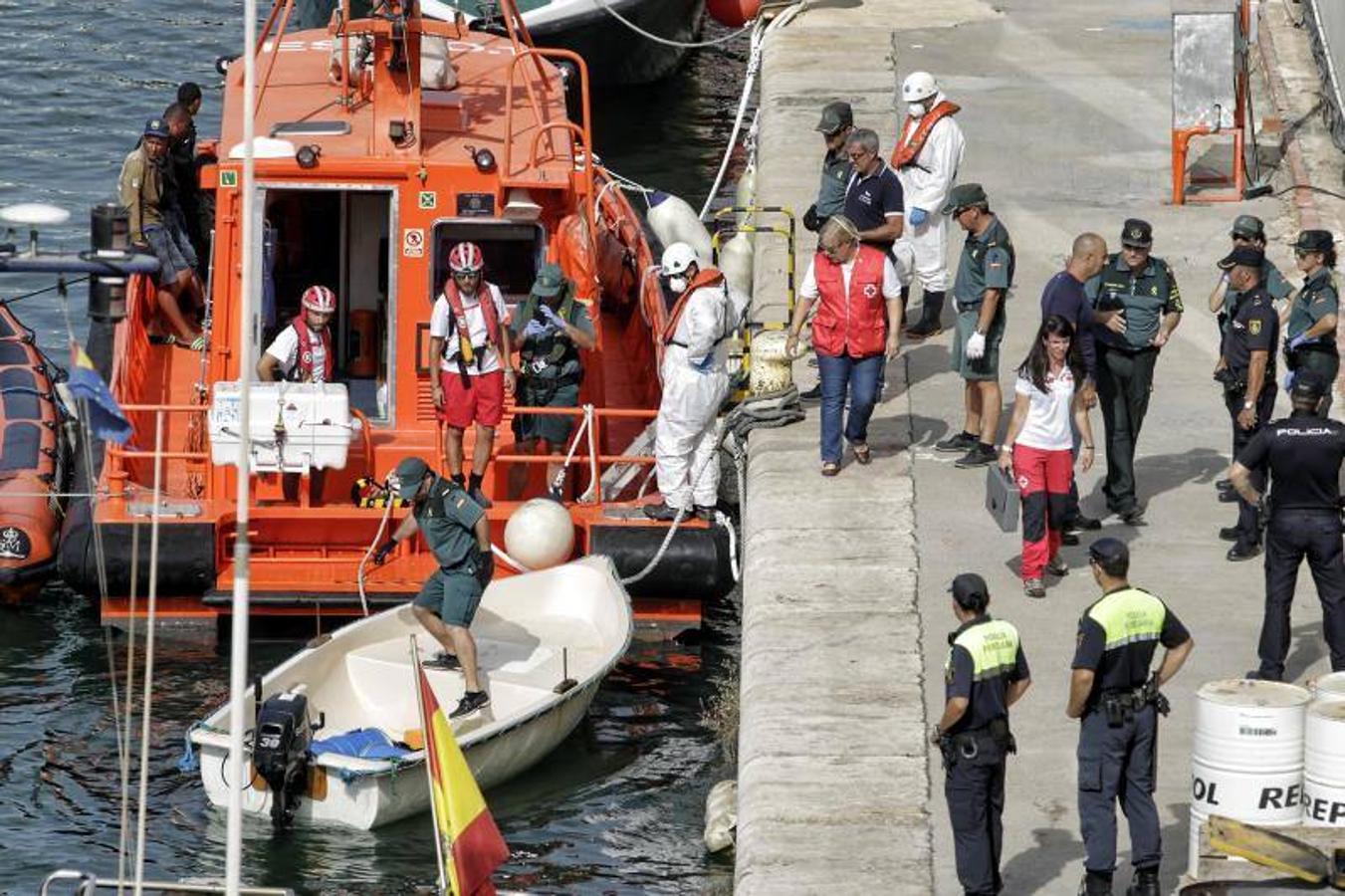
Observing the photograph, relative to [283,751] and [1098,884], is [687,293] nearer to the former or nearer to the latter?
[283,751]

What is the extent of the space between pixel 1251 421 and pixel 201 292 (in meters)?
8.81

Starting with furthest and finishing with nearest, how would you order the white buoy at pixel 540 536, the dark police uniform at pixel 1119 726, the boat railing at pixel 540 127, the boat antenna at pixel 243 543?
the boat railing at pixel 540 127 < the white buoy at pixel 540 536 < the dark police uniform at pixel 1119 726 < the boat antenna at pixel 243 543

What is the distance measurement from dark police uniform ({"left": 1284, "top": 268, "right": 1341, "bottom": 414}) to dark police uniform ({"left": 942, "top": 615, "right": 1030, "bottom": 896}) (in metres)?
3.74

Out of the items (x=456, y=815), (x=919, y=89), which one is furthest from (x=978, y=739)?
(x=919, y=89)

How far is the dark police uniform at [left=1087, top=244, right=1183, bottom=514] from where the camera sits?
44.5ft

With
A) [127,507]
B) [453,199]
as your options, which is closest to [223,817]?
[127,507]

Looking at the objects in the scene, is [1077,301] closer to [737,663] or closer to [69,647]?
[737,663]

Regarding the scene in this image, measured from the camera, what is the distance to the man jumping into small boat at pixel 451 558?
1336 centimetres

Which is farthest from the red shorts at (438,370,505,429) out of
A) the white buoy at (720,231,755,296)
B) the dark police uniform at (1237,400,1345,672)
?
the dark police uniform at (1237,400,1345,672)

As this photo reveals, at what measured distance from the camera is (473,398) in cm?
1545

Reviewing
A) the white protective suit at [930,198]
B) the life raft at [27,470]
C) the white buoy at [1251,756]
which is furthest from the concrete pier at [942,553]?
the life raft at [27,470]

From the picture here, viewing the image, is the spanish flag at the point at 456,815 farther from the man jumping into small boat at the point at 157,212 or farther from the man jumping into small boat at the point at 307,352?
the man jumping into small boat at the point at 157,212

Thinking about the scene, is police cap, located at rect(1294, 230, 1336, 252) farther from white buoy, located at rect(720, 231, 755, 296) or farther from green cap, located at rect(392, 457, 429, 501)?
white buoy, located at rect(720, 231, 755, 296)

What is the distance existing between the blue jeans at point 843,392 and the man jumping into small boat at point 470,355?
2.24 meters
